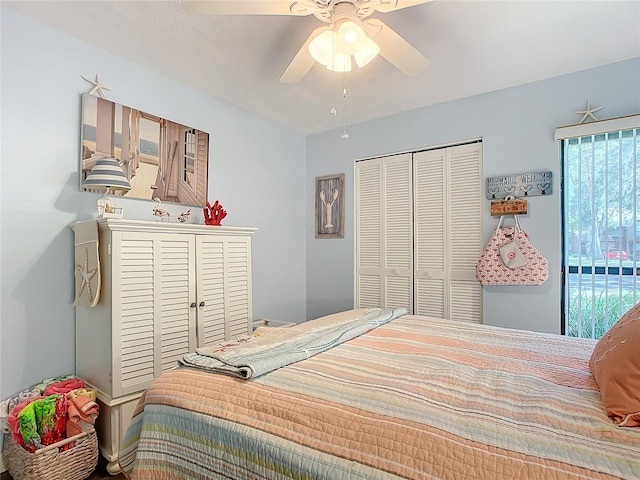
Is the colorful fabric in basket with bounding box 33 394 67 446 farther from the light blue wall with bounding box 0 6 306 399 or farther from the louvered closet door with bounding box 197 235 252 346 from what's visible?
the louvered closet door with bounding box 197 235 252 346

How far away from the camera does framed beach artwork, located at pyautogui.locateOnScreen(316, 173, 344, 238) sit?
3701 millimetres

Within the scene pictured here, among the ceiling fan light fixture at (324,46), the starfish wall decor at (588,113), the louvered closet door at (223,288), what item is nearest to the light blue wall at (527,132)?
the starfish wall decor at (588,113)

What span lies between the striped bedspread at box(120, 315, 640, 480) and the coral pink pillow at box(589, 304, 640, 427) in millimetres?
35

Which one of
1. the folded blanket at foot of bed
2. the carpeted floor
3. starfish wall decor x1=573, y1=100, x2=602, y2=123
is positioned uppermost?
starfish wall decor x1=573, y1=100, x2=602, y2=123

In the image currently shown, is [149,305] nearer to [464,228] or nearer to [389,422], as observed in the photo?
[389,422]

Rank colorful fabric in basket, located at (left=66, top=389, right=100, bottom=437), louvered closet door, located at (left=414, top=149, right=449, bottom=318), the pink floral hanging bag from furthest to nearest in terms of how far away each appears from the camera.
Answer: louvered closet door, located at (left=414, top=149, right=449, bottom=318)
the pink floral hanging bag
colorful fabric in basket, located at (left=66, top=389, right=100, bottom=437)

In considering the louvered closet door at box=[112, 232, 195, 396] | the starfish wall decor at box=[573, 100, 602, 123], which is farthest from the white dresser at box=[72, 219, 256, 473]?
the starfish wall decor at box=[573, 100, 602, 123]

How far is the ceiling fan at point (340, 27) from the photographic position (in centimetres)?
147

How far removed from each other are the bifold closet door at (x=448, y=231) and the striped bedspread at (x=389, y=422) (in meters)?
1.48

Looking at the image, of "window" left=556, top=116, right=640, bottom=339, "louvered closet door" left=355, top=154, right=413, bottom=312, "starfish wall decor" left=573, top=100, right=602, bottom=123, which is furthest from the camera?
"louvered closet door" left=355, top=154, right=413, bottom=312

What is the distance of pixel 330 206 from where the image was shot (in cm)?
377

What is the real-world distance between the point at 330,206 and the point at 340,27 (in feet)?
7.47

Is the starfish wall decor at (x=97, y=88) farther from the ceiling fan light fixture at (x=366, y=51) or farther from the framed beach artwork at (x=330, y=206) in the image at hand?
the framed beach artwork at (x=330, y=206)

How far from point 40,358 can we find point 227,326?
1.06 metres
